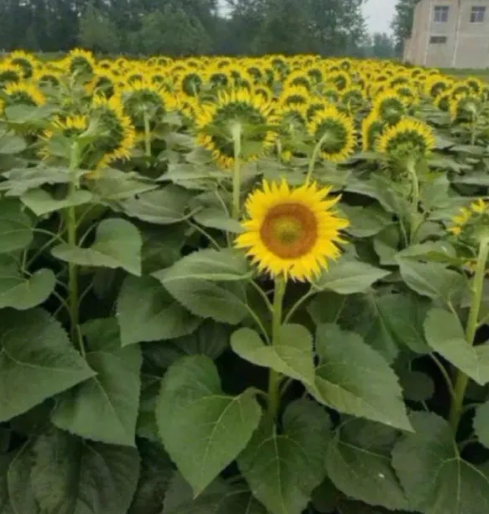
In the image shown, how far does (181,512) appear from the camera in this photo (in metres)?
1.40

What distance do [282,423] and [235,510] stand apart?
181mm

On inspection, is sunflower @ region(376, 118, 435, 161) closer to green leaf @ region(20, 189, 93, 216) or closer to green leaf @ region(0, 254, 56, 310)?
green leaf @ region(20, 189, 93, 216)

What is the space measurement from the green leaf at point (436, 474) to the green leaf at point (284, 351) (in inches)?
9.8

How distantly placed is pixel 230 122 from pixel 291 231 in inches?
19.6

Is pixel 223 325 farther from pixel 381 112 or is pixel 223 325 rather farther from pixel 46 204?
pixel 381 112

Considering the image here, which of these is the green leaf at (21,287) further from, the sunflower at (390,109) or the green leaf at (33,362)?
the sunflower at (390,109)

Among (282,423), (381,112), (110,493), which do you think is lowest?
(110,493)

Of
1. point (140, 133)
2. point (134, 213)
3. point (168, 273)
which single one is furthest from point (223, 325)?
point (140, 133)

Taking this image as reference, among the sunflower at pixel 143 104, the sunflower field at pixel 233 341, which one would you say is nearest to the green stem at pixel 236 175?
the sunflower field at pixel 233 341

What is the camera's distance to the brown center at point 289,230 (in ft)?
4.17

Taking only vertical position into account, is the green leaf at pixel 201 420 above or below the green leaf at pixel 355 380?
below

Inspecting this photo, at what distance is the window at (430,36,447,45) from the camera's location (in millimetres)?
41219

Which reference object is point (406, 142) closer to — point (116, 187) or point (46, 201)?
point (116, 187)

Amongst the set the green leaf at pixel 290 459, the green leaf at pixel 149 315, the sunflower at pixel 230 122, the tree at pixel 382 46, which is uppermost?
the sunflower at pixel 230 122
